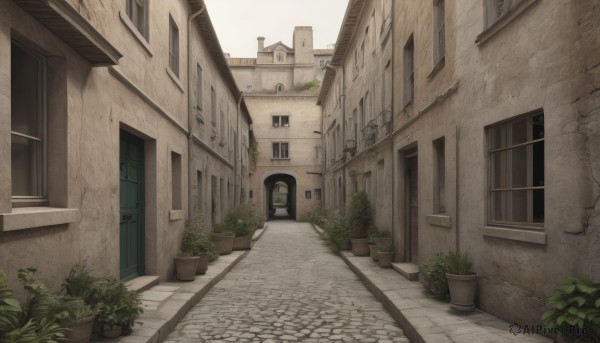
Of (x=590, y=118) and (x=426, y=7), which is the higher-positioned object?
(x=426, y=7)

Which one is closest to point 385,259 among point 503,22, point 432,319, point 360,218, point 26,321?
point 360,218

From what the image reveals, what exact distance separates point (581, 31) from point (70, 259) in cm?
539

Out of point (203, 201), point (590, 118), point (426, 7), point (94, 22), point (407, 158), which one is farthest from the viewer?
point (203, 201)

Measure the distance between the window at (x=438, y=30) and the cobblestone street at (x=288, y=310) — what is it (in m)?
4.43

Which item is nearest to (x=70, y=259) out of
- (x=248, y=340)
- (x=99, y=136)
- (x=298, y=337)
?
(x=99, y=136)

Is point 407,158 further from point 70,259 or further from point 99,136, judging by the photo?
point 70,259

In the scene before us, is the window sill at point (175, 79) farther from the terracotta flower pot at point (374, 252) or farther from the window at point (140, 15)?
the terracotta flower pot at point (374, 252)

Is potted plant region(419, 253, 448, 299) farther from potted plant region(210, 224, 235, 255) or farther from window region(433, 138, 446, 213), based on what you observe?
potted plant region(210, 224, 235, 255)

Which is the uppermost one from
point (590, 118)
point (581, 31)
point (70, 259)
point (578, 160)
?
point (581, 31)

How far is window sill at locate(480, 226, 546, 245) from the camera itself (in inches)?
182

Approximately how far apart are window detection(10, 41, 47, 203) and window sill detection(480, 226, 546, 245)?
500 centimetres

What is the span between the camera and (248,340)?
521 centimetres

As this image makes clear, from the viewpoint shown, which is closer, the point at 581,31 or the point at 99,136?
the point at 581,31

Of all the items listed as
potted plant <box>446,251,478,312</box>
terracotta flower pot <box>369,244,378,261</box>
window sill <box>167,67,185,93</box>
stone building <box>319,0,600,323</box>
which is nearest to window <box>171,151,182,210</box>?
window sill <box>167,67,185,93</box>
